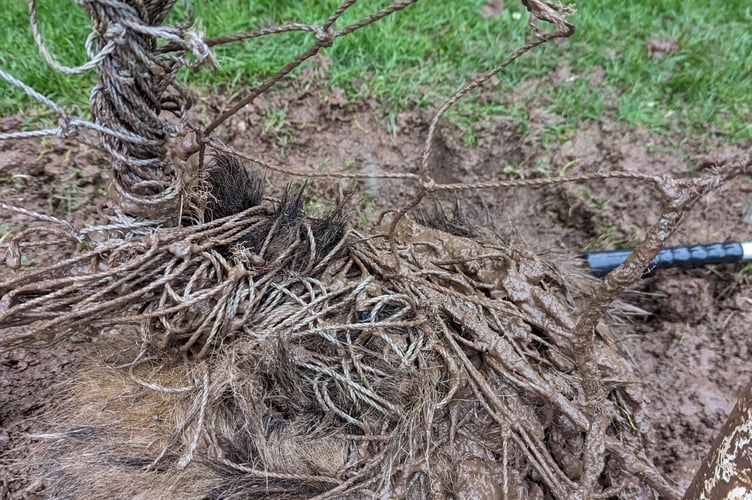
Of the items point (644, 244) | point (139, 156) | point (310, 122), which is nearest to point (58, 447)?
point (139, 156)

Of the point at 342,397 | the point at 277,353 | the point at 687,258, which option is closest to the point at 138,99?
the point at 277,353

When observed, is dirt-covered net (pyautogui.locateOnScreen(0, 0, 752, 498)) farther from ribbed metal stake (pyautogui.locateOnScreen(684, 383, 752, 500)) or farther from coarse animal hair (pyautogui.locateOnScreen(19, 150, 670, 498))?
ribbed metal stake (pyautogui.locateOnScreen(684, 383, 752, 500))

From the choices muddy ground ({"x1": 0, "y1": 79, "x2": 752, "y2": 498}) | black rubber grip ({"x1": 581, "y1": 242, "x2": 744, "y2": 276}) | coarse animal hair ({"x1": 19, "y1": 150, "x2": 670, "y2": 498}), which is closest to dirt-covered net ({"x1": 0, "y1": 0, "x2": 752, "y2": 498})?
coarse animal hair ({"x1": 19, "y1": 150, "x2": 670, "y2": 498})

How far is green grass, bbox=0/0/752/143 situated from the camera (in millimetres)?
2705

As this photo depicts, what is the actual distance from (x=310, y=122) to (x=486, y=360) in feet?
5.54

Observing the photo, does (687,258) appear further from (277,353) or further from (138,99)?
→ (138,99)

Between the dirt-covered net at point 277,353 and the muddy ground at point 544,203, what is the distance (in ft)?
1.08

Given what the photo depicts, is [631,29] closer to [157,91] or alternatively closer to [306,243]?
[306,243]

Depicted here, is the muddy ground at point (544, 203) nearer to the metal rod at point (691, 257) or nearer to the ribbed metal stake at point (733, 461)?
the metal rod at point (691, 257)

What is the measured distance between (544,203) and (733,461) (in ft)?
5.65

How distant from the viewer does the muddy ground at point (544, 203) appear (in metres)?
1.93

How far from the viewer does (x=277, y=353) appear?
154 cm

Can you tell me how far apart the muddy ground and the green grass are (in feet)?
0.40

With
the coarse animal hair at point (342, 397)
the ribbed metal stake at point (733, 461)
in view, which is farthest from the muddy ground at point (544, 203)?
the ribbed metal stake at point (733, 461)
